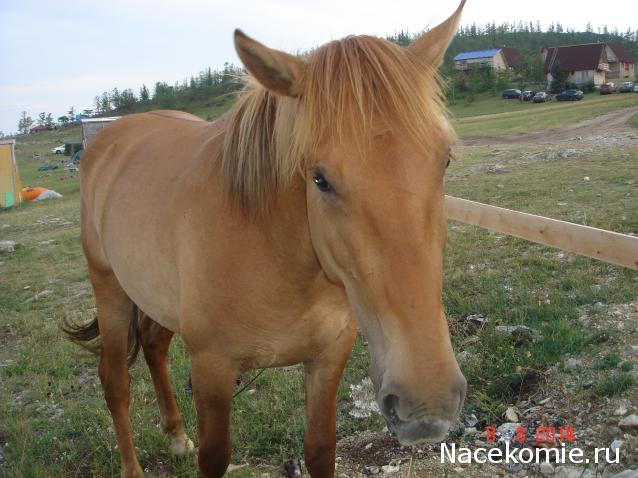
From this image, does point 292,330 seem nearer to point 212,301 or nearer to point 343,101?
point 212,301

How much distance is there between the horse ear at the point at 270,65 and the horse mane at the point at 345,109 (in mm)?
36

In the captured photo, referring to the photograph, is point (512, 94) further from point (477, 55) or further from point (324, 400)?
point (324, 400)

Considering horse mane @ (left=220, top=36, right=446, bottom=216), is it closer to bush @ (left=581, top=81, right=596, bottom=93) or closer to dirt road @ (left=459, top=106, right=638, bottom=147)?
dirt road @ (left=459, top=106, right=638, bottom=147)

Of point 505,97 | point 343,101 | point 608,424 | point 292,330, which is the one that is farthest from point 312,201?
point 505,97

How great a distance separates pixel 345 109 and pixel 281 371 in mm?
2892

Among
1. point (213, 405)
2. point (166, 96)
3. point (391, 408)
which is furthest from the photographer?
point (166, 96)

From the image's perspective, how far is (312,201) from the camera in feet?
5.37

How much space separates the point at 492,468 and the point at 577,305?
Answer: 1975 mm

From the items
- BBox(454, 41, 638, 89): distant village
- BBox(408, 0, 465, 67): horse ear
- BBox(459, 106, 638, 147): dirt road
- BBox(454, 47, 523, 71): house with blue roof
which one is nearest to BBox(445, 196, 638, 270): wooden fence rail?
BBox(408, 0, 465, 67): horse ear

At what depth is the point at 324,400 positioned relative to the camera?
7.63 feet

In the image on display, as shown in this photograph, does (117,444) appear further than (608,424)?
Yes

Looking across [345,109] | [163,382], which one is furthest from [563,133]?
[345,109]

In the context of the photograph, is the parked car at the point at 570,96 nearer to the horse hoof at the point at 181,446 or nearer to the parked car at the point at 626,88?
the parked car at the point at 626,88

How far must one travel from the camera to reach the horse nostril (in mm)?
1376
